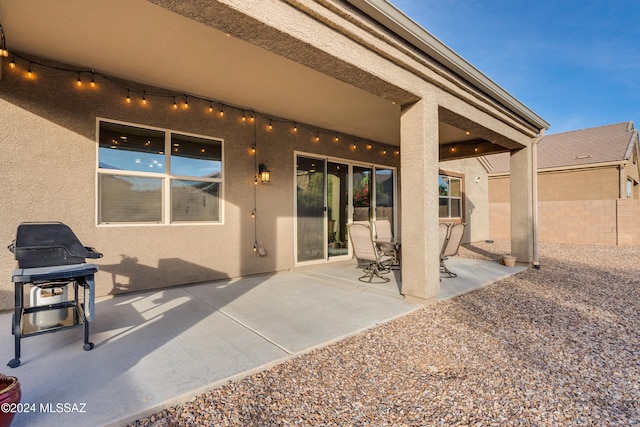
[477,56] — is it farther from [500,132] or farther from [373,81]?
[373,81]

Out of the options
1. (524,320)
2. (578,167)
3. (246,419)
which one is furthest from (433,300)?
(578,167)

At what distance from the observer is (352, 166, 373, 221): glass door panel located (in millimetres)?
7379

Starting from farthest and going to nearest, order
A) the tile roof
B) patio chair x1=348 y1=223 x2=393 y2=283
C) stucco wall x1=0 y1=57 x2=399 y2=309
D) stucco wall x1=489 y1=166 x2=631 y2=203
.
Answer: the tile roof, stucco wall x1=489 y1=166 x2=631 y2=203, patio chair x1=348 y1=223 x2=393 y2=283, stucco wall x1=0 y1=57 x2=399 y2=309

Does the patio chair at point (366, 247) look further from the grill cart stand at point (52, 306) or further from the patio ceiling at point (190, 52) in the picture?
the grill cart stand at point (52, 306)

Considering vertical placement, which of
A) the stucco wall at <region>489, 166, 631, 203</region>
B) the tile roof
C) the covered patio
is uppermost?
the tile roof

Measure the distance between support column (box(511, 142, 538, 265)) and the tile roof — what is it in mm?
9392

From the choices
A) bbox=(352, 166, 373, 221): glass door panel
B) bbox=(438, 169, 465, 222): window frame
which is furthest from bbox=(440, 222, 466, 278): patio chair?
bbox=(438, 169, 465, 222): window frame

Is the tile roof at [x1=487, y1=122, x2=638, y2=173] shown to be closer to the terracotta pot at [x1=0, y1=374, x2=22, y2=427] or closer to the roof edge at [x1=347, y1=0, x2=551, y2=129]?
the roof edge at [x1=347, y1=0, x2=551, y2=129]

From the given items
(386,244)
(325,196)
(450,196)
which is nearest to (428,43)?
(386,244)

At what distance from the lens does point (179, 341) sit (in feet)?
8.77

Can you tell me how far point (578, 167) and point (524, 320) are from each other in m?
14.2

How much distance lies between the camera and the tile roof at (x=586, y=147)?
44.1 ft

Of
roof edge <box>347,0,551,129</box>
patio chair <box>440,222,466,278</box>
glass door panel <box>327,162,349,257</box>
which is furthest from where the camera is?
glass door panel <box>327,162,349,257</box>

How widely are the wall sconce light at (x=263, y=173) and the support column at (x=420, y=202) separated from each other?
258 cm
